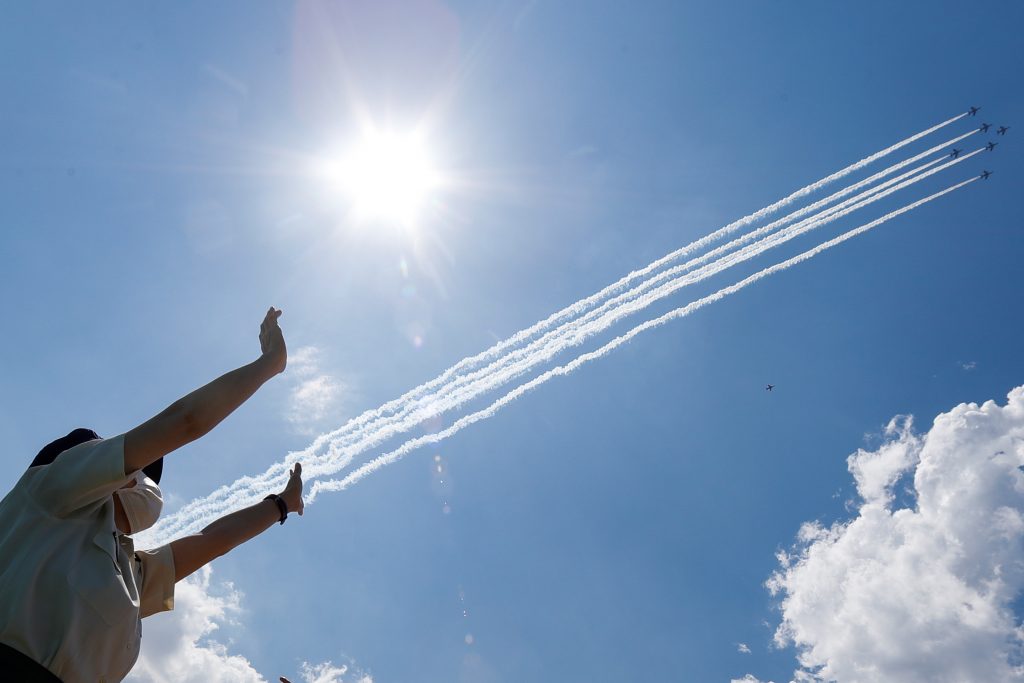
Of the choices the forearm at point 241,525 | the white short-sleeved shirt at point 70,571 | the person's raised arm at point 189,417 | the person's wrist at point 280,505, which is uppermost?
the person's wrist at point 280,505

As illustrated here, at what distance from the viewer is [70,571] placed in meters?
3.49

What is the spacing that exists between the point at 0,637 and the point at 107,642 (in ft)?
1.74

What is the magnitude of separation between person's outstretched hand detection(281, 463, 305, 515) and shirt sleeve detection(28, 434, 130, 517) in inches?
72.4

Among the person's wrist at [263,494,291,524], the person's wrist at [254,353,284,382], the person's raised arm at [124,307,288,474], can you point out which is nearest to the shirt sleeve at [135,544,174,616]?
the person's wrist at [263,494,291,524]

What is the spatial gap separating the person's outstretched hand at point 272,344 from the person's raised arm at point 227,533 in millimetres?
1625

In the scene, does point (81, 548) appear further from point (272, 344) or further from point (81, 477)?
point (272, 344)

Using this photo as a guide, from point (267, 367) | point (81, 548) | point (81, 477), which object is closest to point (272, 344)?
point (267, 367)

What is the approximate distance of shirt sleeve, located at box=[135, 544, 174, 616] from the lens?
14.8 feet

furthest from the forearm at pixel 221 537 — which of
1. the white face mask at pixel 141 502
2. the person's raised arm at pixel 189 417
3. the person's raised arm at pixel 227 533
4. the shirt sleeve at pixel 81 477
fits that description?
the person's raised arm at pixel 189 417

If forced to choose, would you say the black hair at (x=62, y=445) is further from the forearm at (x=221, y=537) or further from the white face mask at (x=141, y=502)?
the forearm at (x=221, y=537)

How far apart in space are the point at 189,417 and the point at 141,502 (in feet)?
3.84

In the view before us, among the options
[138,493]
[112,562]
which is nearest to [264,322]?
[138,493]

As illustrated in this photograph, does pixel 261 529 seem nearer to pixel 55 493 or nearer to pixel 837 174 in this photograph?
pixel 55 493

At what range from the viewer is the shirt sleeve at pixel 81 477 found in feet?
11.5
